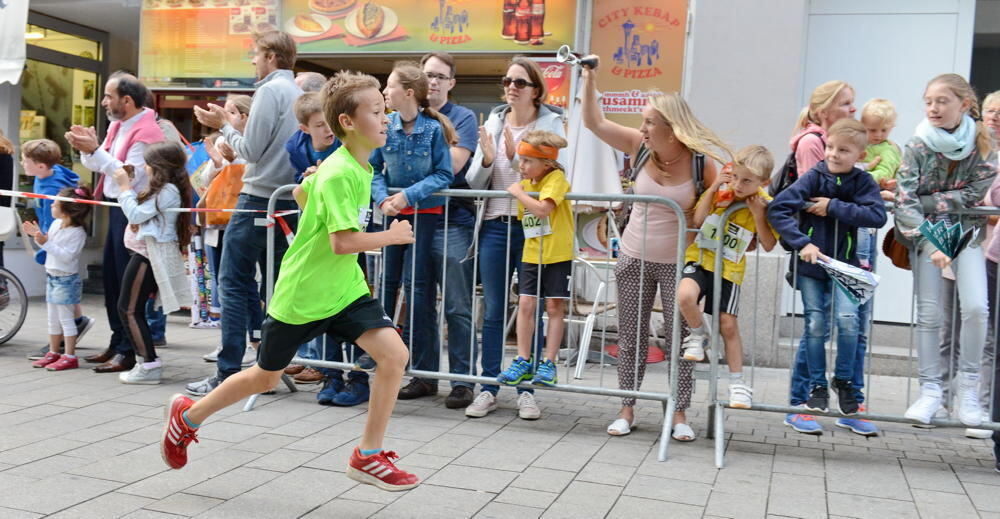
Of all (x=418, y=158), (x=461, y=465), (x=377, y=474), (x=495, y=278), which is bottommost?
(x=461, y=465)

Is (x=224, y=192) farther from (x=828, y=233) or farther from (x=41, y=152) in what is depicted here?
(x=828, y=233)

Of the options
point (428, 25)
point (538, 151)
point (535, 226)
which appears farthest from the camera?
point (428, 25)

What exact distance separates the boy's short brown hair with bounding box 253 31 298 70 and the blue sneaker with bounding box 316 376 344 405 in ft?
6.89

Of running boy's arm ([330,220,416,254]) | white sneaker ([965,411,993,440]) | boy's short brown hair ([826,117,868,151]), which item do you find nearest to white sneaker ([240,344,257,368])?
running boy's arm ([330,220,416,254])

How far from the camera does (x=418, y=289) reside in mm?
5922

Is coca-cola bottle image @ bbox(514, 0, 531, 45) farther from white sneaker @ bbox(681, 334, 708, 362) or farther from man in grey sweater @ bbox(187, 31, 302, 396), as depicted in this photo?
white sneaker @ bbox(681, 334, 708, 362)

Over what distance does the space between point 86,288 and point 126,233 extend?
6053 mm

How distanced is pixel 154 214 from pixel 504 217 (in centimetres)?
249

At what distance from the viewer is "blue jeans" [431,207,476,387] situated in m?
5.84

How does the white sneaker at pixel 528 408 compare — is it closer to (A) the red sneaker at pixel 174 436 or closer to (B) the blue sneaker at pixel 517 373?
(B) the blue sneaker at pixel 517 373

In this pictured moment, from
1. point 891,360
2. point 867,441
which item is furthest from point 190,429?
point 891,360

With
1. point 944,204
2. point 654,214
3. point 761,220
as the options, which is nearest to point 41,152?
point 654,214

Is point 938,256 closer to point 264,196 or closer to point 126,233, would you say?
point 264,196

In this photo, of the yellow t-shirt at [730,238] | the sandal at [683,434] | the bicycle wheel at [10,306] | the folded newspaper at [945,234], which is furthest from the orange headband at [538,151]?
the bicycle wheel at [10,306]
